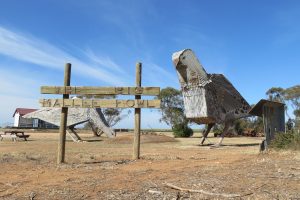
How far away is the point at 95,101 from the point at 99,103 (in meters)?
0.13

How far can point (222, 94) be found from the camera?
793 inches

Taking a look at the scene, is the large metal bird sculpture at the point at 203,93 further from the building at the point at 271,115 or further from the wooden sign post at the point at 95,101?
the wooden sign post at the point at 95,101

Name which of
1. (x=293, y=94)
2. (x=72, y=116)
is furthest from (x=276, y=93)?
(x=72, y=116)

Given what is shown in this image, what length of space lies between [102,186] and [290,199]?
10.3ft

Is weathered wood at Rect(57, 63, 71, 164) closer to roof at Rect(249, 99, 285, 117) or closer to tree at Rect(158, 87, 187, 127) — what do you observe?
roof at Rect(249, 99, 285, 117)

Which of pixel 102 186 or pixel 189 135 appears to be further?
pixel 189 135

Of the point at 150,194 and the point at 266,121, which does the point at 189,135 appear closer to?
the point at 266,121

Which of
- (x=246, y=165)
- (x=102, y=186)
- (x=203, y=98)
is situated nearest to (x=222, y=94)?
(x=203, y=98)

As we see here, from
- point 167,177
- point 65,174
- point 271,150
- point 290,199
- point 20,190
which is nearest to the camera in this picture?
point 290,199

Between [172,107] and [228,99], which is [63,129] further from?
[172,107]

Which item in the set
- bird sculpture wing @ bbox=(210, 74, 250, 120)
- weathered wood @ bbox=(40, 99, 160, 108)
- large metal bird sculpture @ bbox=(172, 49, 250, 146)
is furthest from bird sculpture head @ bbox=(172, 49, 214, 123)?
weathered wood @ bbox=(40, 99, 160, 108)

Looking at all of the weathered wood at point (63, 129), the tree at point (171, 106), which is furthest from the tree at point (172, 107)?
the weathered wood at point (63, 129)

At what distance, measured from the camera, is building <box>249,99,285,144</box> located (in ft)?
44.9

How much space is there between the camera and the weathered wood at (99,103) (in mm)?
11641
